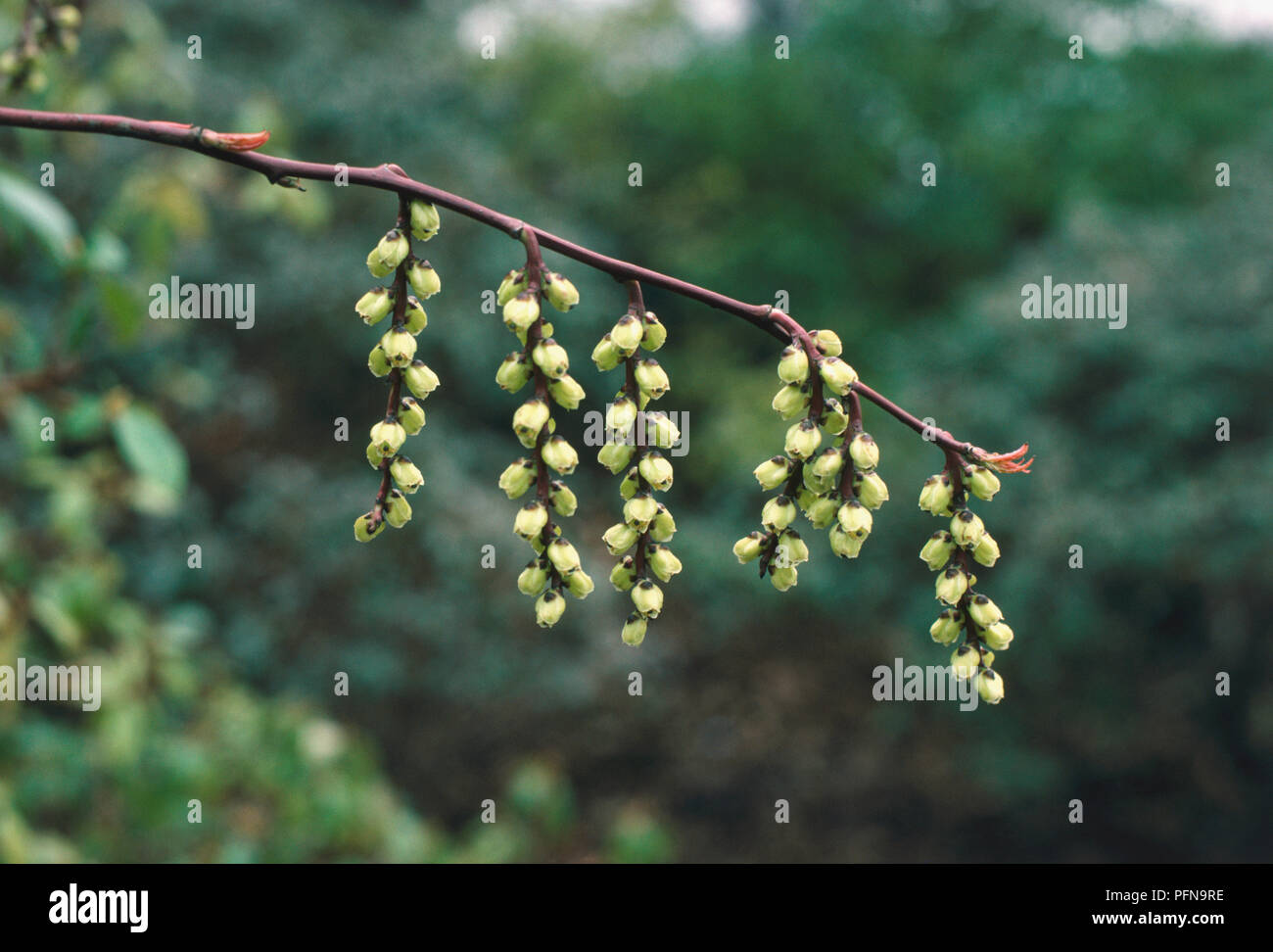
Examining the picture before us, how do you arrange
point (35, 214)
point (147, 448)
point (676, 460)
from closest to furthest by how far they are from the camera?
point (35, 214) < point (147, 448) < point (676, 460)

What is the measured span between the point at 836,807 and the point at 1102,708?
2.46 m

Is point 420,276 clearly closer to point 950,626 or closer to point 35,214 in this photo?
point 950,626

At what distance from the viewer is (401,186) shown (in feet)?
3.75

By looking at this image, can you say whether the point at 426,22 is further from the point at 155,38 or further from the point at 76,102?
the point at 76,102

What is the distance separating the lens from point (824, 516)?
1.25 meters

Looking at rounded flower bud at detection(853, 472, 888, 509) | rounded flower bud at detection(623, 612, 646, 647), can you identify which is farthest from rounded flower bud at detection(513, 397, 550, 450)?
rounded flower bud at detection(853, 472, 888, 509)

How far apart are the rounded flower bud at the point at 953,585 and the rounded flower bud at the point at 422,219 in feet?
2.21

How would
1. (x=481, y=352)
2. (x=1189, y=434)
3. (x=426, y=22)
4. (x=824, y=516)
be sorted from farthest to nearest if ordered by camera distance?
(x=426, y=22), (x=481, y=352), (x=1189, y=434), (x=824, y=516)

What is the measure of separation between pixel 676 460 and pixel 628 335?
1048cm

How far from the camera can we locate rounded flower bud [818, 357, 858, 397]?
117 centimetres

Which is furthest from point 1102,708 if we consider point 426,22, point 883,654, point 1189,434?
point 426,22

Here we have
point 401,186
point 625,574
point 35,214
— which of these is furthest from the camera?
point 35,214

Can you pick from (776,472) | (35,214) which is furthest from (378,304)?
(35,214)

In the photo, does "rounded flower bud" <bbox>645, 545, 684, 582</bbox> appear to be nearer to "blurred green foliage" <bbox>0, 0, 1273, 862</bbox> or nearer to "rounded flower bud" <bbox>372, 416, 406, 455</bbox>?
"rounded flower bud" <bbox>372, 416, 406, 455</bbox>
